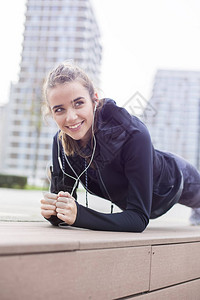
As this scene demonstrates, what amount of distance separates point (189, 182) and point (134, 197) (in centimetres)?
59

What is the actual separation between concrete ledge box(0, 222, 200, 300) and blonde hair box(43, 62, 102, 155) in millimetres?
468

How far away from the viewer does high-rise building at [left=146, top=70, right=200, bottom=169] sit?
30875 mm

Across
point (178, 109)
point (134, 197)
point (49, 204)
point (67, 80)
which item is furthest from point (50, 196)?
point (178, 109)

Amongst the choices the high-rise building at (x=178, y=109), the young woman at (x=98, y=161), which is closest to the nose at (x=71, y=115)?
the young woman at (x=98, y=161)

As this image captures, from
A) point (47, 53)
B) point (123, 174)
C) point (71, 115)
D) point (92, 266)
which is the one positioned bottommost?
point (92, 266)

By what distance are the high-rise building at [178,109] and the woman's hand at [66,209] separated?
29.2m

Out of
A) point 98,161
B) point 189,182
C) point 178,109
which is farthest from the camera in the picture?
point 178,109

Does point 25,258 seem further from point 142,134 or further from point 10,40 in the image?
point 10,40

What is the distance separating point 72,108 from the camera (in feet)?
3.59

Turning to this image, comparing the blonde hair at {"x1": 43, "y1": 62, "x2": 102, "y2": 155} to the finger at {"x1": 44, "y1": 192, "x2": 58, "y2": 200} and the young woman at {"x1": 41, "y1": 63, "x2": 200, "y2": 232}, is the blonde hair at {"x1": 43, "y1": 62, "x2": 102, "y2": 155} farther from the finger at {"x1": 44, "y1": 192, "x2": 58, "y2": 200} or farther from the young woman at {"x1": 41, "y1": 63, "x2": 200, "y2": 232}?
the finger at {"x1": 44, "y1": 192, "x2": 58, "y2": 200}

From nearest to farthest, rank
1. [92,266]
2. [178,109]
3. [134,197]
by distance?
[92,266], [134,197], [178,109]

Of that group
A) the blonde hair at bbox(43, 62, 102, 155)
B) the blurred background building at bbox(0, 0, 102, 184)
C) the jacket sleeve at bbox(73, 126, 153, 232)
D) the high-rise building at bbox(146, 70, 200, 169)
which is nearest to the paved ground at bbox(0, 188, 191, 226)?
the blonde hair at bbox(43, 62, 102, 155)

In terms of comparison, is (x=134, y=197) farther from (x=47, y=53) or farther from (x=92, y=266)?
(x=47, y=53)

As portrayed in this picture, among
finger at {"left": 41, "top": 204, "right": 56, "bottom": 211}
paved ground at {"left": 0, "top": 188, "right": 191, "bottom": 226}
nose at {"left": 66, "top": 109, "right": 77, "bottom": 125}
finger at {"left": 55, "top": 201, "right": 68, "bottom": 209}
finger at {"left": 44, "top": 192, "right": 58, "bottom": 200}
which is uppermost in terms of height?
nose at {"left": 66, "top": 109, "right": 77, "bottom": 125}
